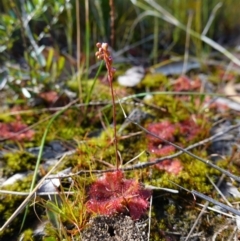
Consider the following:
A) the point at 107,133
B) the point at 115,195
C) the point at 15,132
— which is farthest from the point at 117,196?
the point at 15,132

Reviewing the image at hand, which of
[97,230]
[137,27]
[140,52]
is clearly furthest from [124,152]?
[137,27]

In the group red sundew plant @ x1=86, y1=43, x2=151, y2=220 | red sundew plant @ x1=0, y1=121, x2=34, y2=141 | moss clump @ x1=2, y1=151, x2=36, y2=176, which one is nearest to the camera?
red sundew plant @ x1=86, y1=43, x2=151, y2=220

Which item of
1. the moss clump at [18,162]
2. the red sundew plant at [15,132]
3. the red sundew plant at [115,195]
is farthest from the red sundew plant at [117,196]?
the red sundew plant at [15,132]

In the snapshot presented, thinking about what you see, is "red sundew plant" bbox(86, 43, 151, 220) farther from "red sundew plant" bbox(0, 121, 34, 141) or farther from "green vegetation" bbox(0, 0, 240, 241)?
"red sundew plant" bbox(0, 121, 34, 141)

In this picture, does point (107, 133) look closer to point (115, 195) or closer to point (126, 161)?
point (126, 161)

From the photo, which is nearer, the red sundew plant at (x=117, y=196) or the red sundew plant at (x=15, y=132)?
the red sundew plant at (x=117, y=196)

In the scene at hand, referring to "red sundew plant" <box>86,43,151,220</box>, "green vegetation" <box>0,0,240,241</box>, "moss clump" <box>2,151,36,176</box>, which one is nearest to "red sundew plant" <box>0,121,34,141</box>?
"green vegetation" <box>0,0,240,241</box>

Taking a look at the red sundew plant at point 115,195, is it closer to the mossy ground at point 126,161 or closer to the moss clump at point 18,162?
the mossy ground at point 126,161

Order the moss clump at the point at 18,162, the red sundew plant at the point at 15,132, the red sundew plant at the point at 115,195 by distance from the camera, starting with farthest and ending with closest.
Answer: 1. the red sundew plant at the point at 15,132
2. the moss clump at the point at 18,162
3. the red sundew plant at the point at 115,195
